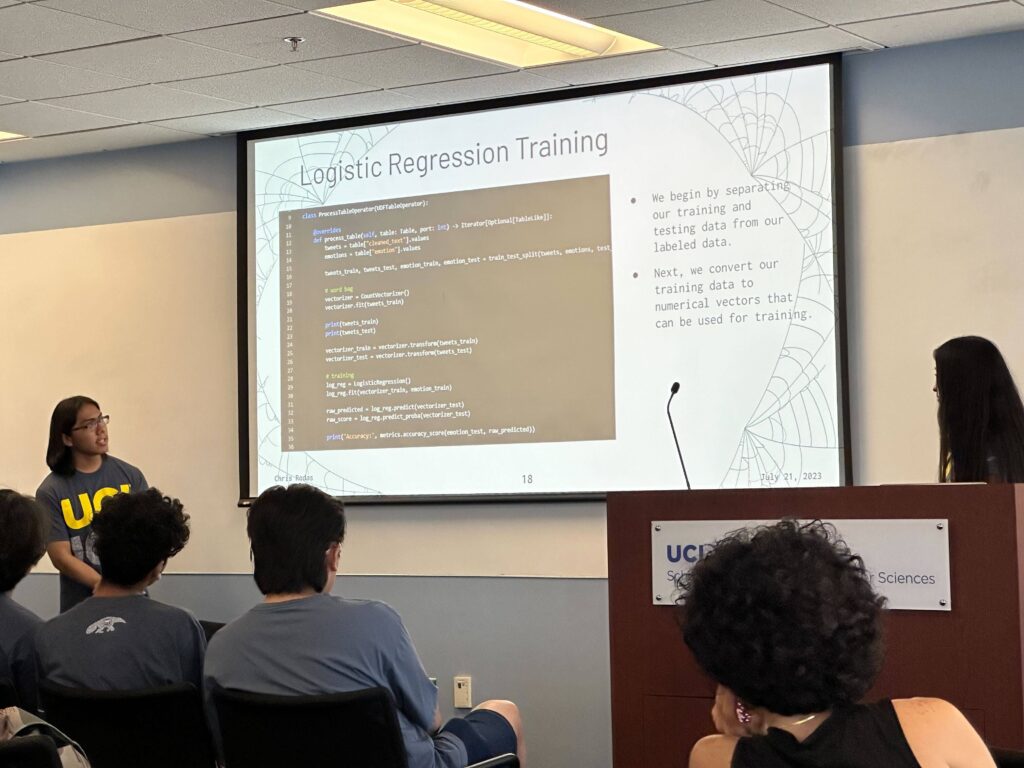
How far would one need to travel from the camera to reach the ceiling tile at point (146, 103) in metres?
4.80

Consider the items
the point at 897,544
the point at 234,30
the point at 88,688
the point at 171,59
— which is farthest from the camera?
the point at 171,59

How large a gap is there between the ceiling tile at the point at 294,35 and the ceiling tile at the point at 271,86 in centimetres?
20

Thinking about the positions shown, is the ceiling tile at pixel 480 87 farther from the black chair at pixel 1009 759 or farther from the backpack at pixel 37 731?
the black chair at pixel 1009 759

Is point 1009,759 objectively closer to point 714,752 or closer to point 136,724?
point 714,752

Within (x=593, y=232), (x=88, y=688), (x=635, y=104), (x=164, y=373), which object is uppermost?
(x=635, y=104)

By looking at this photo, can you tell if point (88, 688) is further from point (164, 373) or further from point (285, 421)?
point (164, 373)

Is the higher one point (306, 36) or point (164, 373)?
point (306, 36)

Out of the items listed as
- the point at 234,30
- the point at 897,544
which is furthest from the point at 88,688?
the point at 234,30

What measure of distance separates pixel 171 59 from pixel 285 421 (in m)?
1.58

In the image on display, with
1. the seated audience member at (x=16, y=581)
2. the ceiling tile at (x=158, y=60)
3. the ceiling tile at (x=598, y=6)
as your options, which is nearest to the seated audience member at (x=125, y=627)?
the seated audience member at (x=16, y=581)

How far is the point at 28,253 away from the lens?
599 cm

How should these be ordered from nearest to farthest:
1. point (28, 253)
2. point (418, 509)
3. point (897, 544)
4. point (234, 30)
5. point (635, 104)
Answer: point (897, 544) < point (234, 30) < point (635, 104) < point (418, 509) < point (28, 253)

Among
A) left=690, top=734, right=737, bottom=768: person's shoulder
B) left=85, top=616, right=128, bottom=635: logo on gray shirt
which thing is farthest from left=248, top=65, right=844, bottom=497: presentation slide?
left=690, top=734, right=737, bottom=768: person's shoulder

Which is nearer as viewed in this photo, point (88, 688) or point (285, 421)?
point (88, 688)
